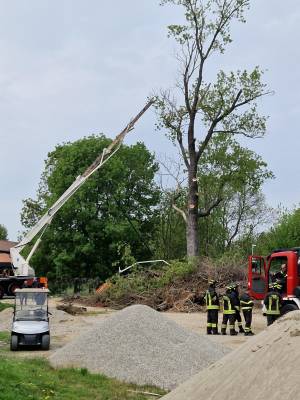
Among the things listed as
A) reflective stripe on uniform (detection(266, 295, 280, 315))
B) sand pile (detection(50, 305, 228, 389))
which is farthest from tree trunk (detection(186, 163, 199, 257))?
sand pile (detection(50, 305, 228, 389))

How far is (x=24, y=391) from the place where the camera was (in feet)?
34.3

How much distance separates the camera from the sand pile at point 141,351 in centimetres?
1294

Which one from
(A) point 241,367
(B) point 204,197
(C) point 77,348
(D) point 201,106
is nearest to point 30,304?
(C) point 77,348

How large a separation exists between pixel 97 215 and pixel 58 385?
119 ft

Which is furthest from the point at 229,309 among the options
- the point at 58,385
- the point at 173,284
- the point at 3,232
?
the point at 3,232

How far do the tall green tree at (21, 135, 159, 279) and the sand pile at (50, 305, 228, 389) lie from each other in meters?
30.7

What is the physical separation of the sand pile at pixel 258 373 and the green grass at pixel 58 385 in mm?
2361

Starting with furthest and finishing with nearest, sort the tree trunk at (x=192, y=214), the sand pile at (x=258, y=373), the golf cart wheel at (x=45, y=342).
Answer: the tree trunk at (x=192, y=214), the golf cart wheel at (x=45, y=342), the sand pile at (x=258, y=373)

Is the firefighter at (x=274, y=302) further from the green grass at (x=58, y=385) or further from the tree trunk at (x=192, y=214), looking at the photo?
the tree trunk at (x=192, y=214)

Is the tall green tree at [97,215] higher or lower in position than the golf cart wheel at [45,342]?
higher

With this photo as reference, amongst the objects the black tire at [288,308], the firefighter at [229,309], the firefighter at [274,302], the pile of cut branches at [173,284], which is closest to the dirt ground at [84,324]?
the firefighter at [229,309]

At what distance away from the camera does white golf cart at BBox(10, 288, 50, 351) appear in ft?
55.7

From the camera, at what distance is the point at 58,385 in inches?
467

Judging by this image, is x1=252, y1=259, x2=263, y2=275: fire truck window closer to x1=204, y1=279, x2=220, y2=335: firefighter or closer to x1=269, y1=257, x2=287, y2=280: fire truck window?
x1=269, y1=257, x2=287, y2=280: fire truck window
